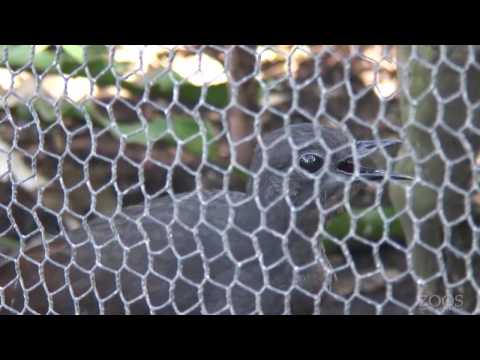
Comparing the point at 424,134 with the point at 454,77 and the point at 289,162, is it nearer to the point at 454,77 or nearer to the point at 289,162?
the point at 454,77

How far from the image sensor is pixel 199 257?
2.46 meters

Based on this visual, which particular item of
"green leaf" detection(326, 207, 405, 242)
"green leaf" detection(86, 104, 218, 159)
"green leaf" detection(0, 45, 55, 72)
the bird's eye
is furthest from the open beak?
"green leaf" detection(0, 45, 55, 72)

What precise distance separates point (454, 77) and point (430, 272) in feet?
2.02

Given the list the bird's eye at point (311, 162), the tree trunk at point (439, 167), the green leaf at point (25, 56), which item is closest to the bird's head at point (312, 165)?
the bird's eye at point (311, 162)

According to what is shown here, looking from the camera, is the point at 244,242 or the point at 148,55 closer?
the point at 244,242

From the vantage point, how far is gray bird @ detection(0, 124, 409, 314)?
7.73ft

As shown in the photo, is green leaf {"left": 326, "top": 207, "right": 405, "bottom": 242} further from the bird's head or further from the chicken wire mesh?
the bird's head

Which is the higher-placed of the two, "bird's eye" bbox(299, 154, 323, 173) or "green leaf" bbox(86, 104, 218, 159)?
"green leaf" bbox(86, 104, 218, 159)

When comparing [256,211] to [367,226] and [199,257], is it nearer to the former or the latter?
[199,257]

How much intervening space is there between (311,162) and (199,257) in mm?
395

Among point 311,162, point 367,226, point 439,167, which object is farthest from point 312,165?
point 367,226

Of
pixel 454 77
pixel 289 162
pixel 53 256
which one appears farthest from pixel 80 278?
pixel 454 77

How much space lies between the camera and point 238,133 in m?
3.61

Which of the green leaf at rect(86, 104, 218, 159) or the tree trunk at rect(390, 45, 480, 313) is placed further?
the green leaf at rect(86, 104, 218, 159)
